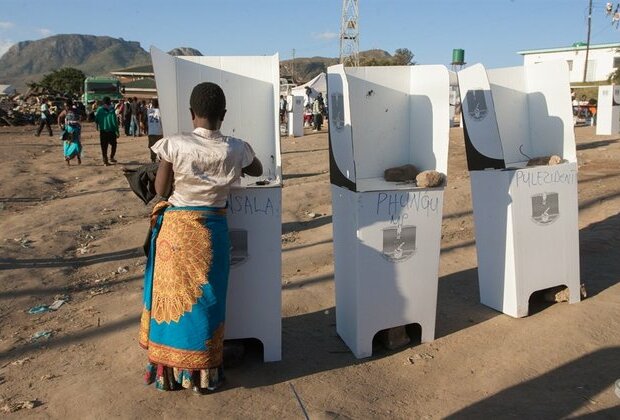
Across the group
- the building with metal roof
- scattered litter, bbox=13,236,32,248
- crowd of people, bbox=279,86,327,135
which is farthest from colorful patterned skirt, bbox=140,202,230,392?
the building with metal roof

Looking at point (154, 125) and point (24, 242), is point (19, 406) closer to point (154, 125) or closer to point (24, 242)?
point (24, 242)

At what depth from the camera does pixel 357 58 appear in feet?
161

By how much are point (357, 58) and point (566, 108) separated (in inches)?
1824

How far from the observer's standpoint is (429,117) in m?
3.99

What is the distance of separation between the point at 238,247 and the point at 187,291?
0.53 m

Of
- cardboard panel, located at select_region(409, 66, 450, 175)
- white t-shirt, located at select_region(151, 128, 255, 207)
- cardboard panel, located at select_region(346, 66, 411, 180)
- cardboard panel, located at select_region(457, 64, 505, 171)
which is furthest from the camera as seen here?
cardboard panel, located at select_region(457, 64, 505, 171)

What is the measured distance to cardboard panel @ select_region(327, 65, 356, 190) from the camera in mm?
3611

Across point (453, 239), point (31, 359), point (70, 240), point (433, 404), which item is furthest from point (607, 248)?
point (70, 240)

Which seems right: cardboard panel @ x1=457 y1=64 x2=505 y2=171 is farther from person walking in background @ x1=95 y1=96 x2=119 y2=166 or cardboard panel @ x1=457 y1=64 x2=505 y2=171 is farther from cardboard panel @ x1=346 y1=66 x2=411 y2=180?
person walking in background @ x1=95 y1=96 x2=119 y2=166

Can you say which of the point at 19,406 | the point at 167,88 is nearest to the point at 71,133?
the point at 167,88

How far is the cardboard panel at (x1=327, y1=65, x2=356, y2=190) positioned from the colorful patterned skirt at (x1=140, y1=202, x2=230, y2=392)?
935 millimetres

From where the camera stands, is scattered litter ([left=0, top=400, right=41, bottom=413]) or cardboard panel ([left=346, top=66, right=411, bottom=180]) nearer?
scattered litter ([left=0, top=400, right=41, bottom=413])

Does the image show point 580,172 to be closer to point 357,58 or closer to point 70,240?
point 70,240

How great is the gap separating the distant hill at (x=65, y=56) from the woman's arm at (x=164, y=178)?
178 meters
